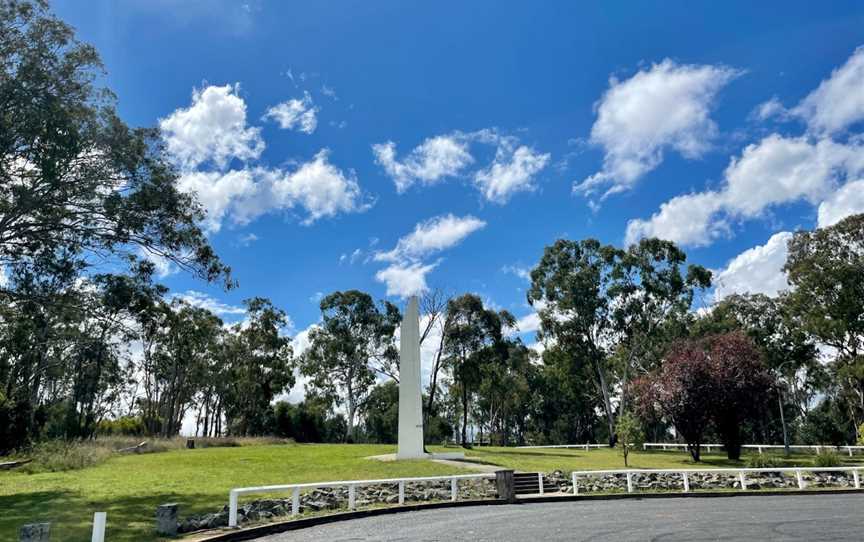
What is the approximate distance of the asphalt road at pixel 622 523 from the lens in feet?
32.2

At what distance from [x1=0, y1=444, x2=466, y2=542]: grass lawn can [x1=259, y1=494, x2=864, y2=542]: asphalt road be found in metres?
3.83

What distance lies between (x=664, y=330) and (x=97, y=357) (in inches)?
1761

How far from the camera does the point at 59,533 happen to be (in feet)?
34.4

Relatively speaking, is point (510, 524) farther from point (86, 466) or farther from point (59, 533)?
point (86, 466)

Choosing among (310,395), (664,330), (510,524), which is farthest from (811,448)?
(310,395)

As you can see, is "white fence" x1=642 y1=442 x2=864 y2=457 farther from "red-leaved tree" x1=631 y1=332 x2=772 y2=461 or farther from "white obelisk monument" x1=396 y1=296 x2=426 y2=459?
"white obelisk monument" x1=396 y1=296 x2=426 y2=459

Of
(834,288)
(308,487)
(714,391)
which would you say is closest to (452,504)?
(308,487)

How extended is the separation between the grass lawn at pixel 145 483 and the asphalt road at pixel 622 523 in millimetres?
3828

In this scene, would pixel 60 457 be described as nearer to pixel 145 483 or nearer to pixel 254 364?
pixel 145 483

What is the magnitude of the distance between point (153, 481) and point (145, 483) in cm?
60

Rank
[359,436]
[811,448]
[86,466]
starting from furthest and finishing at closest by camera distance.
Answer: [359,436]
[811,448]
[86,466]

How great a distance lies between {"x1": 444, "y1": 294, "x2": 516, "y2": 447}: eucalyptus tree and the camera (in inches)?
1784

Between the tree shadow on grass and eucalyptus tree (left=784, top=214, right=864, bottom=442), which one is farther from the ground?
eucalyptus tree (left=784, top=214, right=864, bottom=442)

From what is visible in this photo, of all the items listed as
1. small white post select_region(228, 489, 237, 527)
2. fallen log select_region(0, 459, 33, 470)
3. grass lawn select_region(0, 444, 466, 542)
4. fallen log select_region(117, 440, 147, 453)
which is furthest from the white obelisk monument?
fallen log select_region(117, 440, 147, 453)
